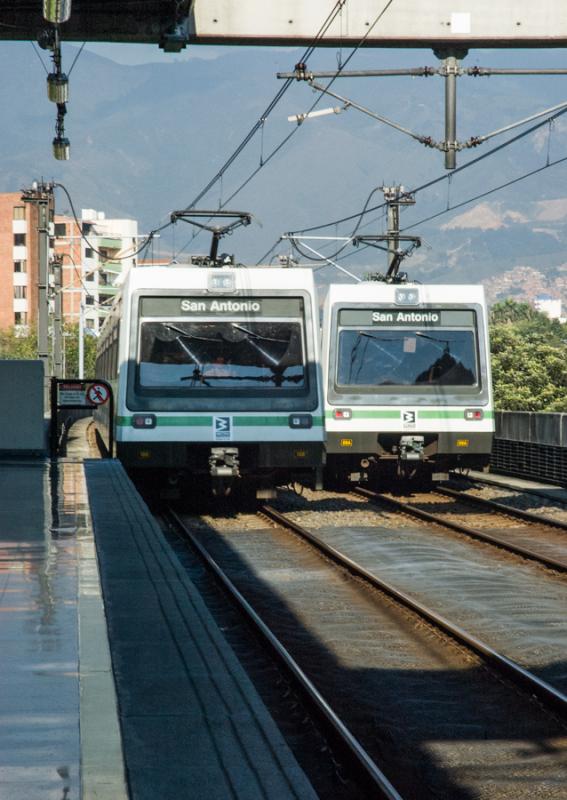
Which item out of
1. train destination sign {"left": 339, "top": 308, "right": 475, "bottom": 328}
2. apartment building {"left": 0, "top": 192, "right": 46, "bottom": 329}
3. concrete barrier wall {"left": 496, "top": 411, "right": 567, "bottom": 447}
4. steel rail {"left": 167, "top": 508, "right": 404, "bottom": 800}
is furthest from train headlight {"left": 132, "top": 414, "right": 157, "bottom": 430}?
apartment building {"left": 0, "top": 192, "right": 46, "bottom": 329}

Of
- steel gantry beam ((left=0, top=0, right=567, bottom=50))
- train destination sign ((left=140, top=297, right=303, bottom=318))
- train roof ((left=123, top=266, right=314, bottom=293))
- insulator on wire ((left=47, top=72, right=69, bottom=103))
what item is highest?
steel gantry beam ((left=0, top=0, right=567, bottom=50))

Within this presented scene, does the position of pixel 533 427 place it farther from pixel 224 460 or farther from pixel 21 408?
pixel 21 408

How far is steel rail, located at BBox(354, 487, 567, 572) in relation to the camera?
43.6ft

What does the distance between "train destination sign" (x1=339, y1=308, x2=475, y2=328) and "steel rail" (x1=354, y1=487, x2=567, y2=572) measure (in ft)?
8.93

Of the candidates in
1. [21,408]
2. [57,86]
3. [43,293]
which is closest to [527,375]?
[43,293]

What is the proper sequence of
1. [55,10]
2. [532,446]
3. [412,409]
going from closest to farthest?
1. [55,10]
2. [412,409]
3. [532,446]

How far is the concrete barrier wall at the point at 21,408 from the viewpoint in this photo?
2002 cm

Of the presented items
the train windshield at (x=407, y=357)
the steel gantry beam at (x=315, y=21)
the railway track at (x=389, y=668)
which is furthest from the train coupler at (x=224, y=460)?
the steel gantry beam at (x=315, y=21)

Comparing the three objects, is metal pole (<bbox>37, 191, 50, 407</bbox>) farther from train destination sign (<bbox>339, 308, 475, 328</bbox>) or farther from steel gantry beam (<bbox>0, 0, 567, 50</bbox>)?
steel gantry beam (<bbox>0, 0, 567, 50</bbox>)

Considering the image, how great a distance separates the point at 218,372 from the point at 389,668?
9.23 metres

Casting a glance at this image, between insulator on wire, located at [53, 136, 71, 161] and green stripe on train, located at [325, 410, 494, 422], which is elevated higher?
insulator on wire, located at [53, 136, 71, 161]

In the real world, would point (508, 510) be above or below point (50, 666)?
above

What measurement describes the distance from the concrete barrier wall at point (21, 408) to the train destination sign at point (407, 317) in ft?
15.4

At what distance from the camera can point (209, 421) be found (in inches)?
683
